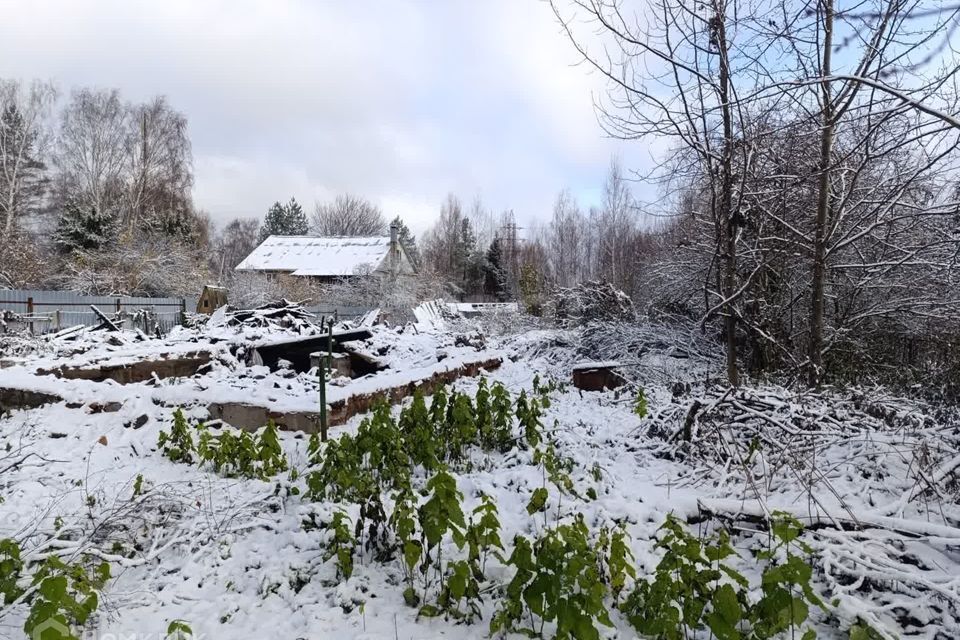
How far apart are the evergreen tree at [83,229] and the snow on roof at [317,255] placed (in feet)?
21.8

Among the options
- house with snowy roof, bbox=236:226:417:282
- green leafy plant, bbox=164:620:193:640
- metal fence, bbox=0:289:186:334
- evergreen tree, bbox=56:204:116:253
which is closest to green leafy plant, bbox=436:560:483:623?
green leafy plant, bbox=164:620:193:640

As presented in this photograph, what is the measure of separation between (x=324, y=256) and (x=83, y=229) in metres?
11.2

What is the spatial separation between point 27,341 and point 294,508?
8.76 meters

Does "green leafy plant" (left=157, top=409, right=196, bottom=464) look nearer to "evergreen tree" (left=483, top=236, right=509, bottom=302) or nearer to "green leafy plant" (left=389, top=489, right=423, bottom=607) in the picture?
"green leafy plant" (left=389, top=489, right=423, bottom=607)

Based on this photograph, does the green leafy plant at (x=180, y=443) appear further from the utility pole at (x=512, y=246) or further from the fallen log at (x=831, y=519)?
the utility pole at (x=512, y=246)

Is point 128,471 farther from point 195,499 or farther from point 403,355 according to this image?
→ point 403,355

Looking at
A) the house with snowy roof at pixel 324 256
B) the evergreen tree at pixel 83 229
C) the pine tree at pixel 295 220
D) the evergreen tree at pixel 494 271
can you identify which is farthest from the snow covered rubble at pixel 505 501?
the pine tree at pixel 295 220

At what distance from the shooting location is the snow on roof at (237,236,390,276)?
28.7 m

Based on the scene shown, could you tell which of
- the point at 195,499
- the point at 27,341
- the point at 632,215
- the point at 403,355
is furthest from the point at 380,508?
the point at 632,215

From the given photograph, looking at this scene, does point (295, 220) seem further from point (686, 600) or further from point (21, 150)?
point (686, 600)

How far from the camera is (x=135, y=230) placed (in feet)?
77.2

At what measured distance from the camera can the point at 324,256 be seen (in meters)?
30.1

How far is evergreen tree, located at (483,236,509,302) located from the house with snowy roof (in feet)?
24.8

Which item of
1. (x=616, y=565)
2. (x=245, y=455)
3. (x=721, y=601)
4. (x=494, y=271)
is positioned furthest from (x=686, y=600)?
(x=494, y=271)
